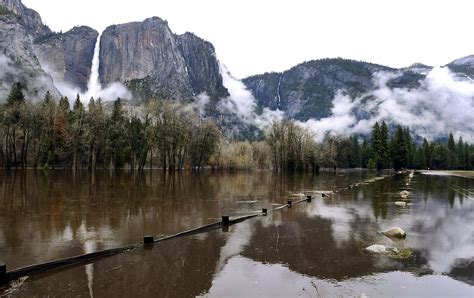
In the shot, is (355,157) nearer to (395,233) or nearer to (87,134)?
(87,134)

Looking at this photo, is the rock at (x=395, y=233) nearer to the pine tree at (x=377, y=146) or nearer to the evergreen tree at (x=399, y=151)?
the pine tree at (x=377, y=146)

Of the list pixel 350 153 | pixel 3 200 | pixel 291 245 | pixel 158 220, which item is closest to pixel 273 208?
pixel 158 220

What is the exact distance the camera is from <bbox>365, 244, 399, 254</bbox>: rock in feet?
47.0

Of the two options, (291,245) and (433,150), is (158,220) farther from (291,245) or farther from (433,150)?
(433,150)

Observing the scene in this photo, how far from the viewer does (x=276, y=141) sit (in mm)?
116062

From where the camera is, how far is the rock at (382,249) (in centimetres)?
1433

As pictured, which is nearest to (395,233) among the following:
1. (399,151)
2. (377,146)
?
(377,146)

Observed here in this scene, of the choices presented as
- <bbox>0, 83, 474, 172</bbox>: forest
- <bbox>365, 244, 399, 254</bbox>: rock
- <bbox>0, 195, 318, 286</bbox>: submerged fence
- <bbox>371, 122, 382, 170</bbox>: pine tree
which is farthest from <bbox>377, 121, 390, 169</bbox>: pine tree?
<bbox>365, 244, 399, 254</bbox>: rock

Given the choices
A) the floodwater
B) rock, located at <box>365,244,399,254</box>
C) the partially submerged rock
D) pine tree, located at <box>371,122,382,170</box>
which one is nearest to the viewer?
the floodwater

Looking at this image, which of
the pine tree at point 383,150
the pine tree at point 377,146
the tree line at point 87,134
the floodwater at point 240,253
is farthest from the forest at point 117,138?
the floodwater at point 240,253

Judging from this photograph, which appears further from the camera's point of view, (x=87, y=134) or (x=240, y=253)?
(x=87, y=134)

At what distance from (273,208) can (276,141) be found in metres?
90.5

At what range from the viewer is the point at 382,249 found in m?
14.6

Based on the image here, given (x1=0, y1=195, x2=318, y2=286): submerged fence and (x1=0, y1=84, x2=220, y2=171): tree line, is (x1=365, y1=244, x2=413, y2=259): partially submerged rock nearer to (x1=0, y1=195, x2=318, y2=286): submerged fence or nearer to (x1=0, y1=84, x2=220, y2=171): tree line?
(x1=0, y1=195, x2=318, y2=286): submerged fence
